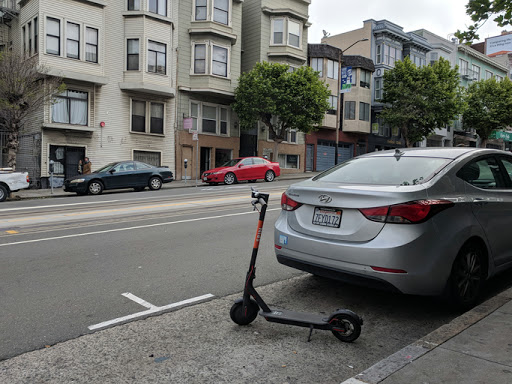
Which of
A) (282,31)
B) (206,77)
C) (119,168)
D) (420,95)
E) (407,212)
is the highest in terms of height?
(282,31)

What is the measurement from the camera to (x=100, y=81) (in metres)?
23.7

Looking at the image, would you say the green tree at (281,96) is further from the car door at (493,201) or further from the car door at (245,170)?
the car door at (493,201)

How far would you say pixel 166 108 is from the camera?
88.8ft

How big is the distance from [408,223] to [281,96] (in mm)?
24194

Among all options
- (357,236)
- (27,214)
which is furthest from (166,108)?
(357,236)

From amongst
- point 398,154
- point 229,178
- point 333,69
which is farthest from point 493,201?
point 333,69

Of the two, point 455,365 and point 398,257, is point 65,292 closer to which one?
point 398,257

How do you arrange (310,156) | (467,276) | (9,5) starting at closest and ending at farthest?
(467,276), (9,5), (310,156)

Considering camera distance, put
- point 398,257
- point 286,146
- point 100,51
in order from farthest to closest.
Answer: point 286,146
point 100,51
point 398,257

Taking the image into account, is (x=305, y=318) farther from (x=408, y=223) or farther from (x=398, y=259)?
(x=408, y=223)

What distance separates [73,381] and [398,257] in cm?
280

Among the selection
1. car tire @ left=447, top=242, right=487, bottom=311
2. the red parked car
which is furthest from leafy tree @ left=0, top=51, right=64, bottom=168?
car tire @ left=447, top=242, right=487, bottom=311

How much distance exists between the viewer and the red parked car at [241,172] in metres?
22.7

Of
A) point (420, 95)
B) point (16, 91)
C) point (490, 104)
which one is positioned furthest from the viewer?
point (490, 104)
